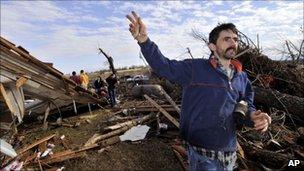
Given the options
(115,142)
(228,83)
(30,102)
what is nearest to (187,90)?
(228,83)

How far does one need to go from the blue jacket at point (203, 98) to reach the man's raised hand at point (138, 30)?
0.21 ft

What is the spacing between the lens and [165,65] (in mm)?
3703

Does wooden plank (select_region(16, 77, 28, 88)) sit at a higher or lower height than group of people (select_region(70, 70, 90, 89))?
higher

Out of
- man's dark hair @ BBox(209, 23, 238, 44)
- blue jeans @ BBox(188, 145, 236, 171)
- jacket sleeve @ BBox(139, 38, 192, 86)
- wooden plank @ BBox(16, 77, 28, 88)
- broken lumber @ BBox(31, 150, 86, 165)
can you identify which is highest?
man's dark hair @ BBox(209, 23, 238, 44)

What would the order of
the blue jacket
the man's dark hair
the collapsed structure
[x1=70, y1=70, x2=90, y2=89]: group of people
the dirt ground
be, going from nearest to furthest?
the blue jacket < the man's dark hair < the collapsed structure < the dirt ground < [x1=70, y1=70, x2=90, y2=89]: group of people

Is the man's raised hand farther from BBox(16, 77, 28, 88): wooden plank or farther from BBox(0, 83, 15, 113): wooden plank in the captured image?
BBox(16, 77, 28, 88): wooden plank

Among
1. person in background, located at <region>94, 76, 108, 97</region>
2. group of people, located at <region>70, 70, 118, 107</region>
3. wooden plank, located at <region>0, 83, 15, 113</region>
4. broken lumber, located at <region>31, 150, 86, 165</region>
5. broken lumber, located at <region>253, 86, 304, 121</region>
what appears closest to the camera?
wooden plank, located at <region>0, 83, 15, 113</region>

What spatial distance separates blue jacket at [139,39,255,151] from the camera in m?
3.65

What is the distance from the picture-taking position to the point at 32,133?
1230cm

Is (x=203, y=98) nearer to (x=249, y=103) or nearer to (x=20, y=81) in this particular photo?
(x=249, y=103)

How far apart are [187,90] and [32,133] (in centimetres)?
969

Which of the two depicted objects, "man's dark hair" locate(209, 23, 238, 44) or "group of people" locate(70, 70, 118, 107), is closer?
"man's dark hair" locate(209, 23, 238, 44)

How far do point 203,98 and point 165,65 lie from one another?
50 cm

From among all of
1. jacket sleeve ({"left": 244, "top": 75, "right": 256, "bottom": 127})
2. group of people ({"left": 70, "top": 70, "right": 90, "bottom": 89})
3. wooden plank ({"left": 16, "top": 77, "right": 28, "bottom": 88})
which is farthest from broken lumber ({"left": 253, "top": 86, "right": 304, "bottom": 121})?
group of people ({"left": 70, "top": 70, "right": 90, "bottom": 89})
